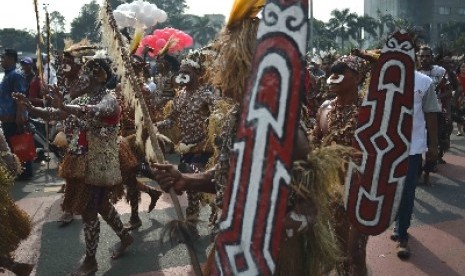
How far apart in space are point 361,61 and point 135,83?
73.8 inches

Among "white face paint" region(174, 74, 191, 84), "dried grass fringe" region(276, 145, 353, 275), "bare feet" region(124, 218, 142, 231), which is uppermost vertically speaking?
"white face paint" region(174, 74, 191, 84)

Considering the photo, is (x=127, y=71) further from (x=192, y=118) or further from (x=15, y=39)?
(x=15, y=39)

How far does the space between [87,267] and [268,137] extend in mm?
3294

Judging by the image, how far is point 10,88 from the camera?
7891 mm

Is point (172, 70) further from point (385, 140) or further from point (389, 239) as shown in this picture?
point (385, 140)

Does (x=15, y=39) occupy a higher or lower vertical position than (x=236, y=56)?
higher

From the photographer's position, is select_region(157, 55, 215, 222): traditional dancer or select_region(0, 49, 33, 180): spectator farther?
select_region(0, 49, 33, 180): spectator

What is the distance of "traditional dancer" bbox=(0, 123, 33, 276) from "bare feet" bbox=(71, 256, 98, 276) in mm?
452

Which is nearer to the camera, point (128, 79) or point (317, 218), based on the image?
point (317, 218)

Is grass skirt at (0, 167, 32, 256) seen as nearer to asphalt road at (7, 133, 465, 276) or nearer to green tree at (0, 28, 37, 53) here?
asphalt road at (7, 133, 465, 276)

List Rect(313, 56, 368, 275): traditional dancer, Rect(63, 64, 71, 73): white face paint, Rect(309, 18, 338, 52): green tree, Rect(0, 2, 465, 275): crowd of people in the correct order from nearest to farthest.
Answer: Rect(0, 2, 465, 275): crowd of people, Rect(313, 56, 368, 275): traditional dancer, Rect(63, 64, 71, 73): white face paint, Rect(309, 18, 338, 52): green tree

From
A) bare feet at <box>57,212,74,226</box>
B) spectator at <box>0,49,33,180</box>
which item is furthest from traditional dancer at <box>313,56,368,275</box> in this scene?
spectator at <box>0,49,33,180</box>

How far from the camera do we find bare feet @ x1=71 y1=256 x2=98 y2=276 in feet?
14.2

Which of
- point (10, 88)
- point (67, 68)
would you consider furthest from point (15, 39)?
point (67, 68)
